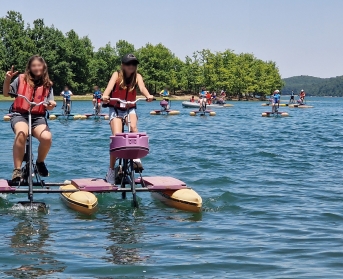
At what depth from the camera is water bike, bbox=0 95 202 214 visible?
9.30 metres

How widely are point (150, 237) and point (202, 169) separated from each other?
693 cm

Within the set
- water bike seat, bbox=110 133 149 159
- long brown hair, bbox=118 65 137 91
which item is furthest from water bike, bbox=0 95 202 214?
long brown hair, bbox=118 65 137 91

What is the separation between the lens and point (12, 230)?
8203 millimetres

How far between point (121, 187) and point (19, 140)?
1.63 metres

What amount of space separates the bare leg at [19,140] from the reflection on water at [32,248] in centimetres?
99

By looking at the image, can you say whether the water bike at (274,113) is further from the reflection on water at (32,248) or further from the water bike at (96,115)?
the reflection on water at (32,248)

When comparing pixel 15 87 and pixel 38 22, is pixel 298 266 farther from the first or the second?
pixel 38 22

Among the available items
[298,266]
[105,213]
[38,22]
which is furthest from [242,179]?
[38,22]


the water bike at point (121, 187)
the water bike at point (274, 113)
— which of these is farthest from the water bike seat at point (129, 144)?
the water bike at point (274, 113)

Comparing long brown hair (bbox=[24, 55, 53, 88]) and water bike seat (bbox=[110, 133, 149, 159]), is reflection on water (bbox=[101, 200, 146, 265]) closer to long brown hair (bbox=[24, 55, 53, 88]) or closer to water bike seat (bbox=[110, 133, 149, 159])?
water bike seat (bbox=[110, 133, 149, 159])

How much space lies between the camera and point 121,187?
33.0ft

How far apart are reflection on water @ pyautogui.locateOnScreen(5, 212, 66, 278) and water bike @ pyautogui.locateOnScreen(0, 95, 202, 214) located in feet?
1.37

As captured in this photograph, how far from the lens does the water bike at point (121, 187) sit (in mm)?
9305

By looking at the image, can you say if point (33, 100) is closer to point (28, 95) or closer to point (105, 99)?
point (28, 95)
